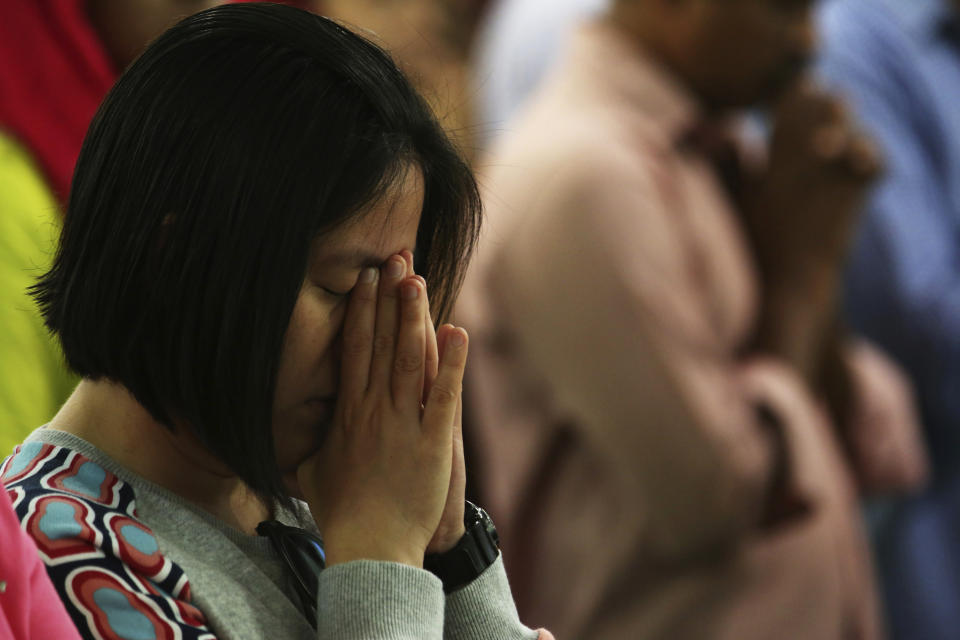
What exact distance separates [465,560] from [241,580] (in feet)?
0.53

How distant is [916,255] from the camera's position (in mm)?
2895

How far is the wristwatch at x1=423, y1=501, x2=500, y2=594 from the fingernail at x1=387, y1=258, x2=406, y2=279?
0.19m

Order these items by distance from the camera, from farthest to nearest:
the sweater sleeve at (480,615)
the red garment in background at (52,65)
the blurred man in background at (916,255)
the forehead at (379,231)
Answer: the blurred man in background at (916,255) → the red garment in background at (52,65) → the sweater sleeve at (480,615) → the forehead at (379,231)

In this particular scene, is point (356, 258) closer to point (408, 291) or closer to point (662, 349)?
point (408, 291)

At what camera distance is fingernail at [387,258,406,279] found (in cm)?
96

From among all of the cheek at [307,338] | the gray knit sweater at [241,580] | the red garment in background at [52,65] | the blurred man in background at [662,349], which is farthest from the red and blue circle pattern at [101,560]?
the blurred man in background at [662,349]

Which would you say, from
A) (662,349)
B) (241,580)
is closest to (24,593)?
(241,580)

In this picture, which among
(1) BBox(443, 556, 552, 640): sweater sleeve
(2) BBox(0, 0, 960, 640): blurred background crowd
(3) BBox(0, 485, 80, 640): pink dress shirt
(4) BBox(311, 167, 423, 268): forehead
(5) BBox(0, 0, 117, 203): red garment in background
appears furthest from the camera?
(2) BBox(0, 0, 960, 640): blurred background crowd

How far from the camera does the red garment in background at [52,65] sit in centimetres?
195

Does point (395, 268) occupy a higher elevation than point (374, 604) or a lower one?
higher

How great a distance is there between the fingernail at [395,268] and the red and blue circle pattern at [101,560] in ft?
0.68

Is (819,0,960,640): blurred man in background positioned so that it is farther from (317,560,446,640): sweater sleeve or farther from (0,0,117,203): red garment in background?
(317,560,446,640): sweater sleeve

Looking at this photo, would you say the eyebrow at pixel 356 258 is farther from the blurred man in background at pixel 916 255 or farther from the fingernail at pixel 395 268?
the blurred man in background at pixel 916 255

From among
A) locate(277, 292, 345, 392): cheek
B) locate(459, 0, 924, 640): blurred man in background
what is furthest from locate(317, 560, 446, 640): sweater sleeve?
locate(459, 0, 924, 640): blurred man in background
